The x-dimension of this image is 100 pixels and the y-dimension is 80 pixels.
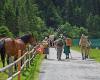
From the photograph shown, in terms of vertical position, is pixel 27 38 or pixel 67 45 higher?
pixel 27 38

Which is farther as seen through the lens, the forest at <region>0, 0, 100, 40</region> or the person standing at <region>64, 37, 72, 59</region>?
the forest at <region>0, 0, 100, 40</region>

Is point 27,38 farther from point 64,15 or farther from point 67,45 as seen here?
point 64,15

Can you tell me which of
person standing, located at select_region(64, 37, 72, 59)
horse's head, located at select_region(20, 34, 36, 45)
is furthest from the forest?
horse's head, located at select_region(20, 34, 36, 45)

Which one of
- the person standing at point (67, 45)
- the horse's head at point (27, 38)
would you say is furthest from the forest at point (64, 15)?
the horse's head at point (27, 38)

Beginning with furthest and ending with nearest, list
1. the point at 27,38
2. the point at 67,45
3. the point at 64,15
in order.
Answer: the point at 64,15
the point at 67,45
the point at 27,38

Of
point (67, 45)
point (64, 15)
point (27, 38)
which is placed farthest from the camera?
point (64, 15)

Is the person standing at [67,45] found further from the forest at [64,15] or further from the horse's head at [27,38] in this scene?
the forest at [64,15]

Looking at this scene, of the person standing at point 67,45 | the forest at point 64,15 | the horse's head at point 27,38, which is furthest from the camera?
the forest at point 64,15

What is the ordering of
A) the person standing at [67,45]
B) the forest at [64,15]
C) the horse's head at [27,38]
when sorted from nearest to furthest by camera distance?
the horse's head at [27,38], the person standing at [67,45], the forest at [64,15]

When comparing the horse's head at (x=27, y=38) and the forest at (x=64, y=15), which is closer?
the horse's head at (x=27, y=38)

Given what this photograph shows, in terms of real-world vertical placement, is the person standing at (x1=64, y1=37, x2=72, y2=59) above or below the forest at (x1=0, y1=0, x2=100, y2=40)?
below

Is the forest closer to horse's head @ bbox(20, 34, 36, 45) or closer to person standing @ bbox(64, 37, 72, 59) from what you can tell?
person standing @ bbox(64, 37, 72, 59)

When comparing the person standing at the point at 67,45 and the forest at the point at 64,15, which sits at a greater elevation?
the forest at the point at 64,15

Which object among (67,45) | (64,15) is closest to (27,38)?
(67,45)
